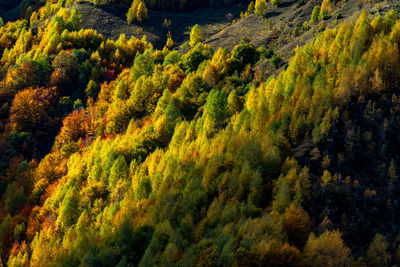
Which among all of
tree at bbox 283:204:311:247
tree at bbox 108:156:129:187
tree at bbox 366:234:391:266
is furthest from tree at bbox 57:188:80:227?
tree at bbox 366:234:391:266

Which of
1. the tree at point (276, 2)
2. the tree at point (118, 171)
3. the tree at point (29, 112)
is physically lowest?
the tree at point (118, 171)

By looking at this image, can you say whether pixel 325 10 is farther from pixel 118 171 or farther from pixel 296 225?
pixel 296 225

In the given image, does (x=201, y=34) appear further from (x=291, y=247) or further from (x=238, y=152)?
(x=291, y=247)

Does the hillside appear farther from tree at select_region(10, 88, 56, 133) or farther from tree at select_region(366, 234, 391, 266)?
tree at select_region(10, 88, 56, 133)

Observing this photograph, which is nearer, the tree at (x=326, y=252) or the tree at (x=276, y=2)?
the tree at (x=326, y=252)

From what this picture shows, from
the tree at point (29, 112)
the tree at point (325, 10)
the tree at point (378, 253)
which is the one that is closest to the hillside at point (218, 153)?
the tree at point (378, 253)

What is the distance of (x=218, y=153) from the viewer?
82062 millimetres

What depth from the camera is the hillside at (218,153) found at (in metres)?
64.9

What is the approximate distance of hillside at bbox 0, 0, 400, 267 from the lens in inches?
2557

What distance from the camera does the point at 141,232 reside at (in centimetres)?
7112

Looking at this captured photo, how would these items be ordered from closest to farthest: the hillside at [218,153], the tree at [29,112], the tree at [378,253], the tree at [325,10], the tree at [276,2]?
the tree at [378,253] → the hillside at [218,153] → the tree at [325,10] → the tree at [29,112] → the tree at [276,2]

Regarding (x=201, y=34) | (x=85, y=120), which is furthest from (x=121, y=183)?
(x=201, y=34)

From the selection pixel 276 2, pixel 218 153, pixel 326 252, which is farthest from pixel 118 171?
pixel 276 2

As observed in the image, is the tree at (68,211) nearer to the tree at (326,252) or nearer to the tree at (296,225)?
the tree at (296,225)
